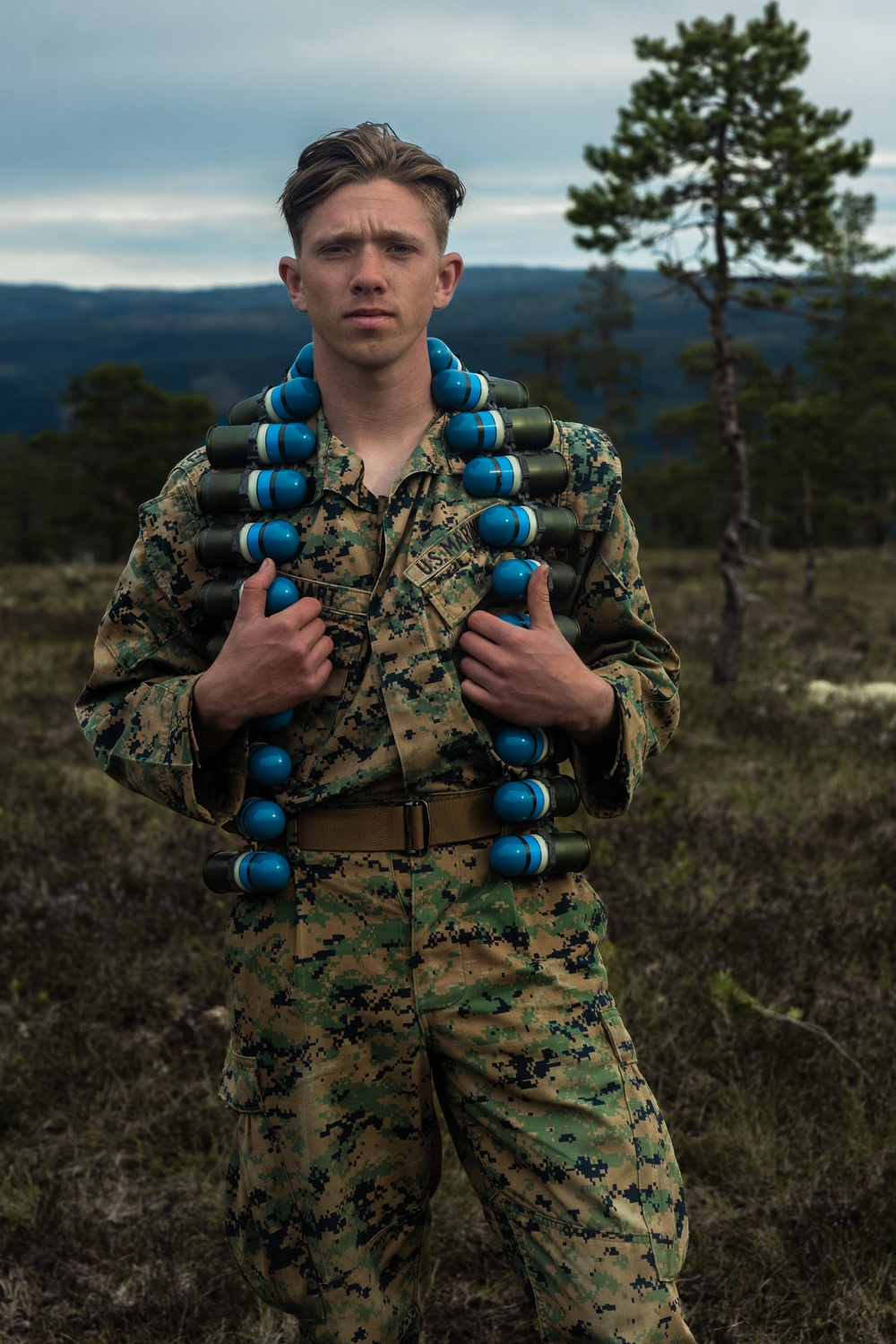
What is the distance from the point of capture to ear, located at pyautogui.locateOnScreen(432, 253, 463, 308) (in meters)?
2.47

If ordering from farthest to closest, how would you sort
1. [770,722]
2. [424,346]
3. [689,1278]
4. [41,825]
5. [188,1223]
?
[770,722]
[41,825]
[188,1223]
[689,1278]
[424,346]

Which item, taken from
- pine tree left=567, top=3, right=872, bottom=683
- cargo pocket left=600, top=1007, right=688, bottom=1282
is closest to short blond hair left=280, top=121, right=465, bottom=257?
cargo pocket left=600, top=1007, right=688, bottom=1282

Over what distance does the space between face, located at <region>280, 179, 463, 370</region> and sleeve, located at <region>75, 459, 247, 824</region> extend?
50 centimetres

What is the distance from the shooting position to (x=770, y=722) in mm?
9594

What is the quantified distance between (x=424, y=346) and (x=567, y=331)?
210 ft

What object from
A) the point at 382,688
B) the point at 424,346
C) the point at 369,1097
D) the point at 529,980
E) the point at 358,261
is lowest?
the point at 369,1097

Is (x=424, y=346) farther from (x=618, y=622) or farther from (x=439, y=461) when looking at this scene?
(x=618, y=622)

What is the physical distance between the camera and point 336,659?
2.32 m

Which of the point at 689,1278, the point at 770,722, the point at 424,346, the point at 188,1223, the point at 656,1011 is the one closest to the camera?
the point at 424,346

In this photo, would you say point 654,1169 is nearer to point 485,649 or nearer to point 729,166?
point 485,649

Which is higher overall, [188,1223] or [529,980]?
[529,980]

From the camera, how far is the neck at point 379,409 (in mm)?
2385

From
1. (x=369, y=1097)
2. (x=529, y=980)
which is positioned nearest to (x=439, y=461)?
(x=529, y=980)

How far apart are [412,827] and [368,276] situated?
111cm
